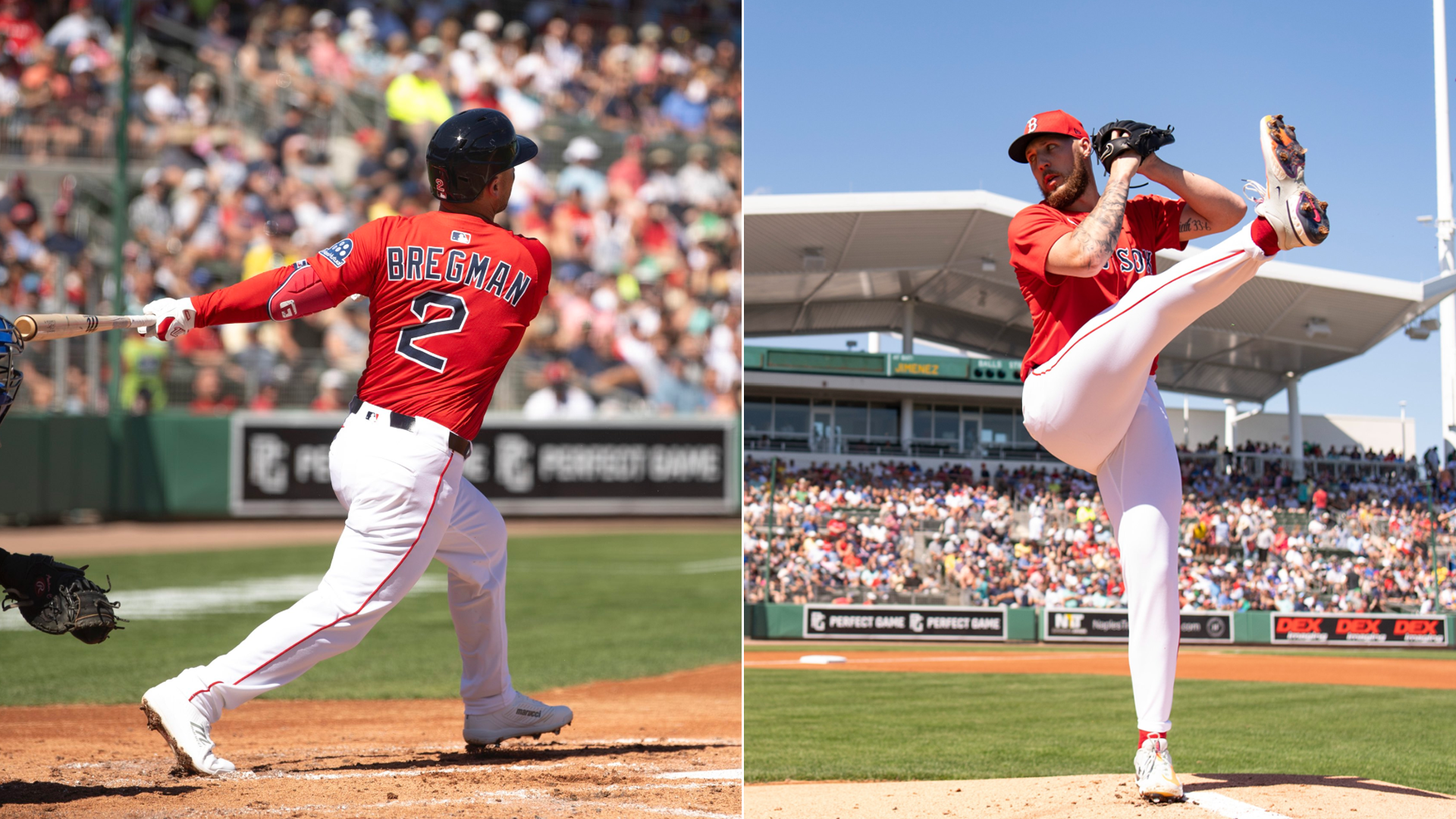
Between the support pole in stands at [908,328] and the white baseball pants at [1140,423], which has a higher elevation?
the support pole in stands at [908,328]

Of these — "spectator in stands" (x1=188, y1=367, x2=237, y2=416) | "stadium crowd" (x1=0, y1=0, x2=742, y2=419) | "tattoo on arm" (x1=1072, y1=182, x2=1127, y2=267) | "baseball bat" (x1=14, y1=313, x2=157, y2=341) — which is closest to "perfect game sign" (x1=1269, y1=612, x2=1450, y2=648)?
"stadium crowd" (x1=0, y1=0, x2=742, y2=419)

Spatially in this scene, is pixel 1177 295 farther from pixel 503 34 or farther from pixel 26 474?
pixel 503 34

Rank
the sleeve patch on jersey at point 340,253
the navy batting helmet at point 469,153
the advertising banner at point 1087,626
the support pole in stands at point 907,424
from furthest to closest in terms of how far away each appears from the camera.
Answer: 1. the support pole in stands at point 907,424
2. the advertising banner at point 1087,626
3. the navy batting helmet at point 469,153
4. the sleeve patch on jersey at point 340,253

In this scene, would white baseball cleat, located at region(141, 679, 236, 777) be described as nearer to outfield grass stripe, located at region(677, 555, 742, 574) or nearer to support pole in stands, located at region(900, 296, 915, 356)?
outfield grass stripe, located at region(677, 555, 742, 574)

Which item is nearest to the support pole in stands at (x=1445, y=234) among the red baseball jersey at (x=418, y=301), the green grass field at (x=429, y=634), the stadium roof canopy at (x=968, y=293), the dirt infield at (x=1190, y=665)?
the stadium roof canopy at (x=968, y=293)

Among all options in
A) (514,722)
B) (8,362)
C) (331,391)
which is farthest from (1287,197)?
(331,391)

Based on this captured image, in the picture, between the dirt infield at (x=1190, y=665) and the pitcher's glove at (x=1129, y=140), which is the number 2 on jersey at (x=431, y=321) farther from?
the dirt infield at (x=1190, y=665)
